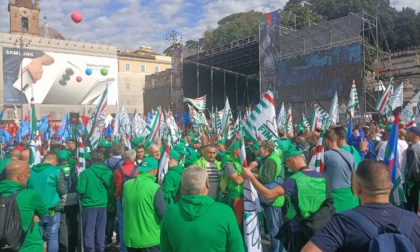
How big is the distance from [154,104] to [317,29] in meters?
21.1

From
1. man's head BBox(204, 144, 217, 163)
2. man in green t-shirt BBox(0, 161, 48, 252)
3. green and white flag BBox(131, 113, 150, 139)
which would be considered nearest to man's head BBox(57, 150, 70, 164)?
man's head BBox(204, 144, 217, 163)

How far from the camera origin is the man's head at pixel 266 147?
5477mm

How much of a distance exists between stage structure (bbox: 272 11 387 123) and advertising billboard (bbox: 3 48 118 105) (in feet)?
68.8

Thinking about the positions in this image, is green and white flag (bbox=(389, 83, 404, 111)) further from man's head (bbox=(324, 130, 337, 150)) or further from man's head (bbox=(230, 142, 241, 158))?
man's head (bbox=(324, 130, 337, 150))

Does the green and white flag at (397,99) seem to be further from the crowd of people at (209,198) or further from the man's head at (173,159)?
the man's head at (173,159)

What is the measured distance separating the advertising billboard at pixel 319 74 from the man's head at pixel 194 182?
72.0 ft

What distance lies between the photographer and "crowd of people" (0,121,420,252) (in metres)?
2.14

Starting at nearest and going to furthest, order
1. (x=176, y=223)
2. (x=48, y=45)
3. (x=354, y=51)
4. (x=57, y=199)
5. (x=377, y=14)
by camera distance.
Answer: (x=176, y=223) < (x=57, y=199) < (x=354, y=51) < (x=377, y=14) < (x=48, y=45)

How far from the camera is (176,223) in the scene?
108 inches

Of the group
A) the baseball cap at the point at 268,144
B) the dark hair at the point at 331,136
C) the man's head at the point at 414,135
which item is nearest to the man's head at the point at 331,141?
the dark hair at the point at 331,136

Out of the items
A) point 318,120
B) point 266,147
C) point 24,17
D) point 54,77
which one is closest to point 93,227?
point 266,147

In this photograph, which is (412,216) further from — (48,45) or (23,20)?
(23,20)

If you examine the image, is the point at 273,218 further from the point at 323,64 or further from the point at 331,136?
the point at 323,64

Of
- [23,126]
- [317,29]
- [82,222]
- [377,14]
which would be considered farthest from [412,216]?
[377,14]
